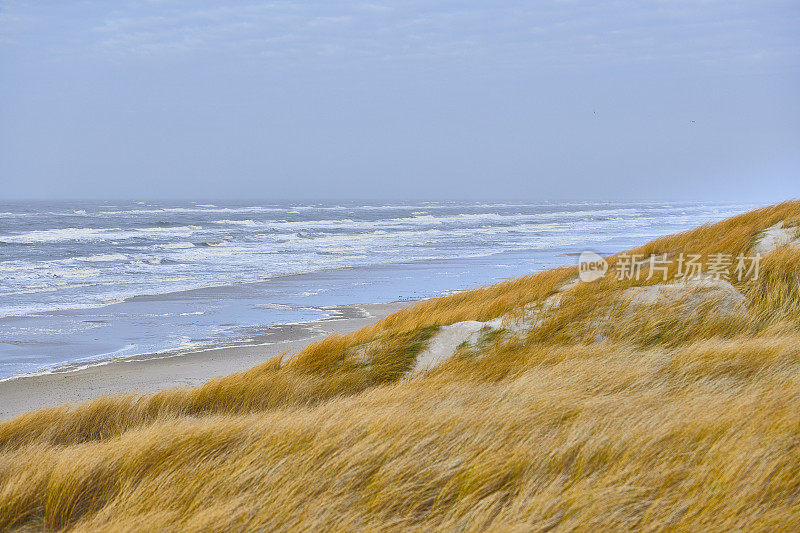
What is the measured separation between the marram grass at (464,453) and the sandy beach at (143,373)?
359cm

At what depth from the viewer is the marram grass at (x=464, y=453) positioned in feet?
7.94

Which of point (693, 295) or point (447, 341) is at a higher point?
point (693, 295)

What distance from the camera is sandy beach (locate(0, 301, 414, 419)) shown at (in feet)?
26.7

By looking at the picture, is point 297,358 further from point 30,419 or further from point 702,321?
point 702,321

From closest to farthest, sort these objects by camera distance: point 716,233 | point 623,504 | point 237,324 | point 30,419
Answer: point 623,504 < point 30,419 < point 716,233 < point 237,324

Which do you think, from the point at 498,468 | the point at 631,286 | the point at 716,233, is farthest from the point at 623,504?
the point at 716,233

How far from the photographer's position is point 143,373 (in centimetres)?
923

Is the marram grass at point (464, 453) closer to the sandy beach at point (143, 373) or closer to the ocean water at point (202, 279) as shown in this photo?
the sandy beach at point (143, 373)

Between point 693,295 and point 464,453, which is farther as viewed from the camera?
point 693,295

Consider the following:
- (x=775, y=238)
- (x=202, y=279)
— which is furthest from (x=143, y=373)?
(x=202, y=279)

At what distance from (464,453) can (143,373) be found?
24.5ft

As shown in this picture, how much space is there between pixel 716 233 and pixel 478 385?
7516 millimetres

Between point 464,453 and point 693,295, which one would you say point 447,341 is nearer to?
point 693,295

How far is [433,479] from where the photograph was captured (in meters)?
2.71
